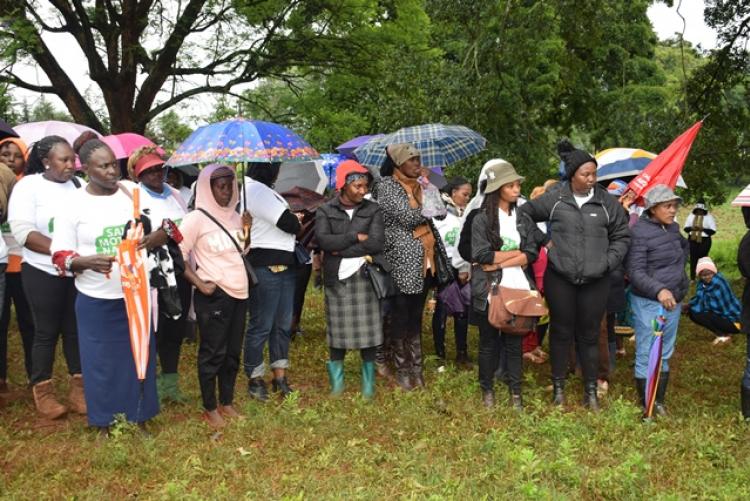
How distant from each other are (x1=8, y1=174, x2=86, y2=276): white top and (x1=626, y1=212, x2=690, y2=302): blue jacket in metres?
4.18

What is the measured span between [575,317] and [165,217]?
3.25 m

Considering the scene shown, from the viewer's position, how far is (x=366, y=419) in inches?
218

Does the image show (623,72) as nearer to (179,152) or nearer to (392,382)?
(392,382)

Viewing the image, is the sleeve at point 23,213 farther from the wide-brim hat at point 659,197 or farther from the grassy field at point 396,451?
the wide-brim hat at point 659,197

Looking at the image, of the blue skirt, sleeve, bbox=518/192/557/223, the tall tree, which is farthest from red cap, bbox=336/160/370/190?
the tall tree

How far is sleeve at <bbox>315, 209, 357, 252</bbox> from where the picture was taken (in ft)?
19.1

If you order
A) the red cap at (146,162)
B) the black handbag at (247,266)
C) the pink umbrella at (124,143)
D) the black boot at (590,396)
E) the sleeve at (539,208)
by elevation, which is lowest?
the black boot at (590,396)

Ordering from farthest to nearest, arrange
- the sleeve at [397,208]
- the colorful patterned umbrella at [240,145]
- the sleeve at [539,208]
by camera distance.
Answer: the sleeve at [397,208] → the sleeve at [539,208] → the colorful patterned umbrella at [240,145]

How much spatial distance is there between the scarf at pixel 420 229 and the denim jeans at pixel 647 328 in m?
1.67

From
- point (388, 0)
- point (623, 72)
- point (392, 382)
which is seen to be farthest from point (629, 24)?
point (392, 382)

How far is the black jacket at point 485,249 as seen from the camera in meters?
5.64

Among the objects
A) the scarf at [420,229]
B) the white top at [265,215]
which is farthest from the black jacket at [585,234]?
the white top at [265,215]

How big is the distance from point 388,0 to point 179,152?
10323 mm

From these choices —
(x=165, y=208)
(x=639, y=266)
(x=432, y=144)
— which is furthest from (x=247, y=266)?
(x=639, y=266)
